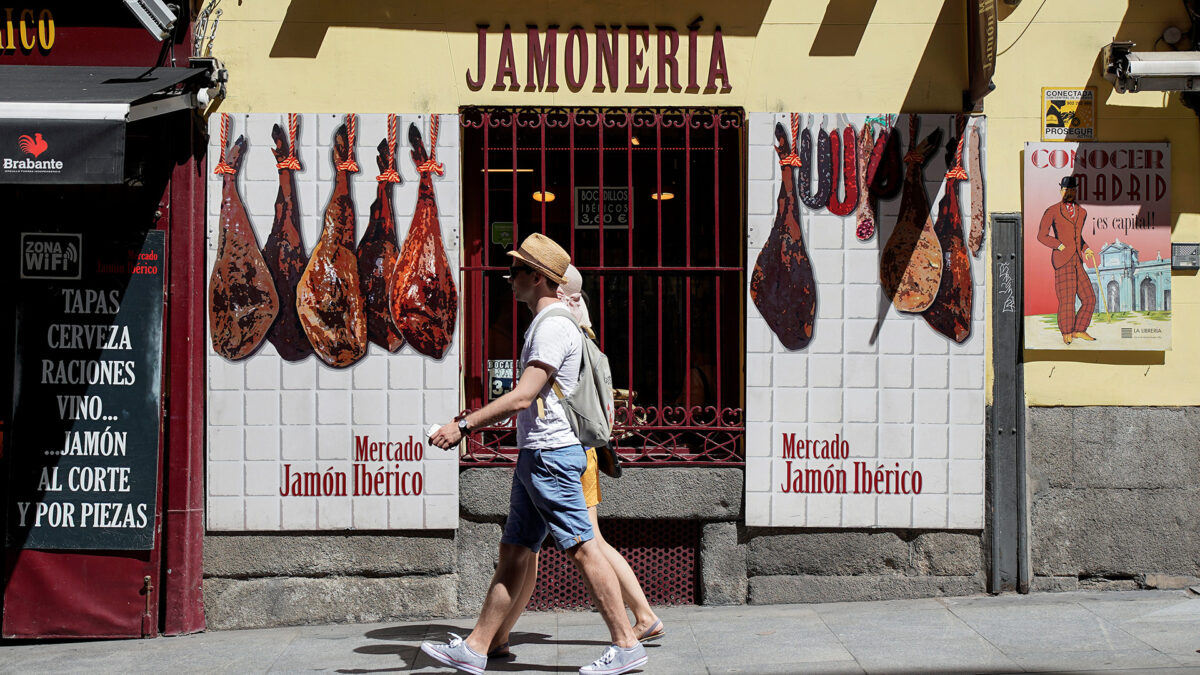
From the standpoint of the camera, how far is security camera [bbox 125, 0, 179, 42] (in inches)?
223

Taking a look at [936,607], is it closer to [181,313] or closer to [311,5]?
[181,313]

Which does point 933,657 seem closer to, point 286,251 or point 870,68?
point 870,68

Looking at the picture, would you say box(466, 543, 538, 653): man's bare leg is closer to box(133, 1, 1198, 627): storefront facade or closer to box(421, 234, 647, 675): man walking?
box(421, 234, 647, 675): man walking

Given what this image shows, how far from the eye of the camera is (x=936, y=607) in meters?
6.10

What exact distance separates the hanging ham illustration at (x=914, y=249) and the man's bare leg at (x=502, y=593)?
279cm

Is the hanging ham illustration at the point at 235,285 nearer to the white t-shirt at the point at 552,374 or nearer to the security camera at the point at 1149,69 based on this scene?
the white t-shirt at the point at 552,374

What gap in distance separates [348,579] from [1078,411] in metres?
4.34

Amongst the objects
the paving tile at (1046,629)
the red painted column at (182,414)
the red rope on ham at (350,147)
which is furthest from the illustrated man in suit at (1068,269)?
the red painted column at (182,414)

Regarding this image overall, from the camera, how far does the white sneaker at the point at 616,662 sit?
479cm

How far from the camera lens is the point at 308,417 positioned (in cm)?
622

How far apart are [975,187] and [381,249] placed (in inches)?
136

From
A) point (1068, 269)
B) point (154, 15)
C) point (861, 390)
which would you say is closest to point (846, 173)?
point (861, 390)

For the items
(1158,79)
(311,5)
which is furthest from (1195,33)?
(311,5)

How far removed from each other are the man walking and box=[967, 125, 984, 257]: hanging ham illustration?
2.73 m
